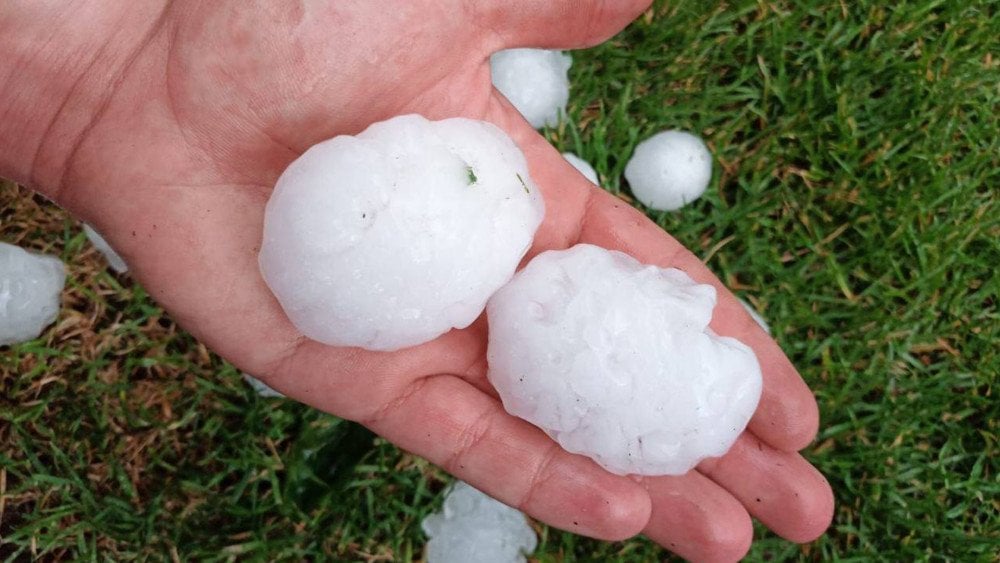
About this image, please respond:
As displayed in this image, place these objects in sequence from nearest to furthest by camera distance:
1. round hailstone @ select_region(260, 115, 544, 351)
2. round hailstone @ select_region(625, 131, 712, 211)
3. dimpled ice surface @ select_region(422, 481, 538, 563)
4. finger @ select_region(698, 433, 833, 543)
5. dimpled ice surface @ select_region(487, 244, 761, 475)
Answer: round hailstone @ select_region(260, 115, 544, 351), dimpled ice surface @ select_region(487, 244, 761, 475), finger @ select_region(698, 433, 833, 543), dimpled ice surface @ select_region(422, 481, 538, 563), round hailstone @ select_region(625, 131, 712, 211)

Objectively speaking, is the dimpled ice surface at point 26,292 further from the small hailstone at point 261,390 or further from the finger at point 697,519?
the finger at point 697,519

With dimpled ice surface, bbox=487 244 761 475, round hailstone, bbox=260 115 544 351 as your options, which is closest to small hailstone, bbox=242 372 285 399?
round hailstone, bbox=260 115 544 351

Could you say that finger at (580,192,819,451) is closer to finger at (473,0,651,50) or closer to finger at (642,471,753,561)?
finger at (642,471,753,561)

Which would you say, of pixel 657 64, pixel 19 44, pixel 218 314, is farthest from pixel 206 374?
pixel 657 64

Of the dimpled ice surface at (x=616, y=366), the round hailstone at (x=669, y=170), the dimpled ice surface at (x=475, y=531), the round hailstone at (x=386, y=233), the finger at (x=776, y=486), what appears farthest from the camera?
the round hailstone at (x=669, y=170)

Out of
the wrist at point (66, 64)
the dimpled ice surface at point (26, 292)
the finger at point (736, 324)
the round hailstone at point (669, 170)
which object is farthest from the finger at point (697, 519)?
the dimpled ice surface at point (26, 292)

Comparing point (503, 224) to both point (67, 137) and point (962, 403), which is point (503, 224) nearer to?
point (67, 137)

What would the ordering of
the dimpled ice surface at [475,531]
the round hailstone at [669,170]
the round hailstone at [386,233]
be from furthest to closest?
the round hailstone at [669,170], the dimpled ice surface at [475,531], the round hailstone at [386,233]
